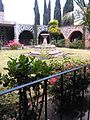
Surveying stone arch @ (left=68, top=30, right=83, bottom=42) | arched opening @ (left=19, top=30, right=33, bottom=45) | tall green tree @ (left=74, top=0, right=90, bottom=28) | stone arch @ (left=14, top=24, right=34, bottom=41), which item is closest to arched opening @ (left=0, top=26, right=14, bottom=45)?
stone arch @ (left=14, top=24, right=34, bottom=41)

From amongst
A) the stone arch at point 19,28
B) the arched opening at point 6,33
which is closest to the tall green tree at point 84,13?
the stone arch at point 19,28

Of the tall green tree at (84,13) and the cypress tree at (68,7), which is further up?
the cypress tree at (68,7)

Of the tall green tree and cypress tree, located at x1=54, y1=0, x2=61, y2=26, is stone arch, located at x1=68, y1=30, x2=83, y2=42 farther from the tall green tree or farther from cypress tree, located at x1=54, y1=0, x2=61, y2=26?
the tall green tree

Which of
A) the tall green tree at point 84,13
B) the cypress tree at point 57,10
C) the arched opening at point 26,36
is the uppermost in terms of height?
the cypress tree at point 57,10

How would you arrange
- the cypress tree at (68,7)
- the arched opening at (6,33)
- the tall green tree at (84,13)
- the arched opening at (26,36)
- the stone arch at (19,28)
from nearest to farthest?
the tall green tree at (84,13) → the stone arch at (19,28) → the arched opening at (6,33) → the arched opening at (26,36) → the cypress tree at (68,7)

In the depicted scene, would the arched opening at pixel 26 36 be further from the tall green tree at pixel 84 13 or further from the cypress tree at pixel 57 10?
the tall green tree at pixel 84 13

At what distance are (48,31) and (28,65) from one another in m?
29.4

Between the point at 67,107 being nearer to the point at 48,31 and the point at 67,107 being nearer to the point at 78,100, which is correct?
the point at 78,100

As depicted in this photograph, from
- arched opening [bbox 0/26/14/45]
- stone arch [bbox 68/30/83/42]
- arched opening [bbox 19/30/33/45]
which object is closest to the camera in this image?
stone arch [bbox 68/30/83/42]

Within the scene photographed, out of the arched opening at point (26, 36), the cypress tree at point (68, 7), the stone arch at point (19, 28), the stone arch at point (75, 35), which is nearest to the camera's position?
the stone arch at point (75, 35)

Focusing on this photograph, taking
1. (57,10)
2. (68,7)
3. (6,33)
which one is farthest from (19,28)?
(68,7)

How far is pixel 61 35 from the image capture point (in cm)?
3269

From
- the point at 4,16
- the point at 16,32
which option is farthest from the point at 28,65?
the point at 4,16

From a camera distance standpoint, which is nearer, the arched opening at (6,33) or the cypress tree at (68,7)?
the arched opening at (6,33)
